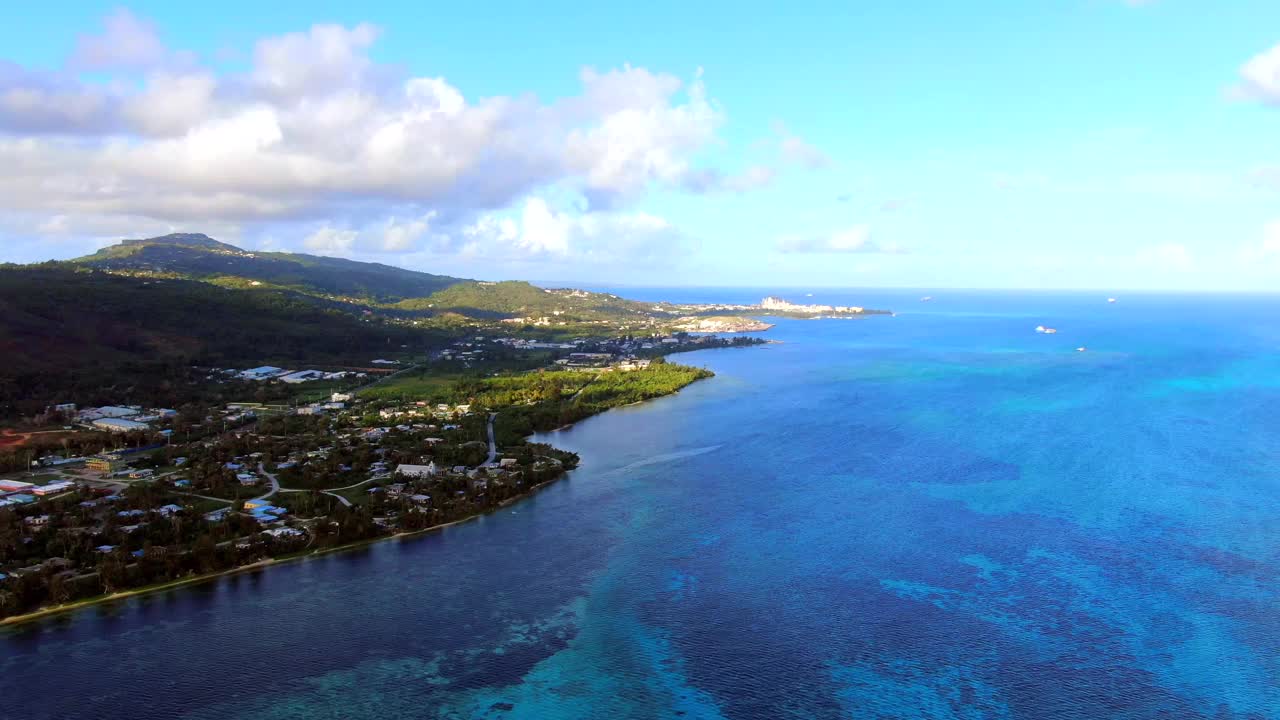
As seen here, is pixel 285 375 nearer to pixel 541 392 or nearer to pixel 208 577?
pixel 541 392

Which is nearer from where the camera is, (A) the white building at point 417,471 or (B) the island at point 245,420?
(B) the island at point 245,420

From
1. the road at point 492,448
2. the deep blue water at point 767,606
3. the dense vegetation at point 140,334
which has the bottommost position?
the deep blue water at point 767,606

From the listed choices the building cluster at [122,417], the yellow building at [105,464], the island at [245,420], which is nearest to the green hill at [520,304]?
the island at [245,420]

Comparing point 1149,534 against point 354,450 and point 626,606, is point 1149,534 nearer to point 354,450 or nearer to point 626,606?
point 626,606

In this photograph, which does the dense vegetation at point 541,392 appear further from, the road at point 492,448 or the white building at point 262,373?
the white building at point 262,373

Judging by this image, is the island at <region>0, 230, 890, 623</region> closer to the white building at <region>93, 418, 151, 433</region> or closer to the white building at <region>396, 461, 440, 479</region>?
the white building at <region>396, 461, 440, 479</region>

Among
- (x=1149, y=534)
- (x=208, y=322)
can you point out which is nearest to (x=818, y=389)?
(x=1149, y=534)

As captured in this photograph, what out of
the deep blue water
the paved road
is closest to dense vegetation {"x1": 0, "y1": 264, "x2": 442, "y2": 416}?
the paved road
